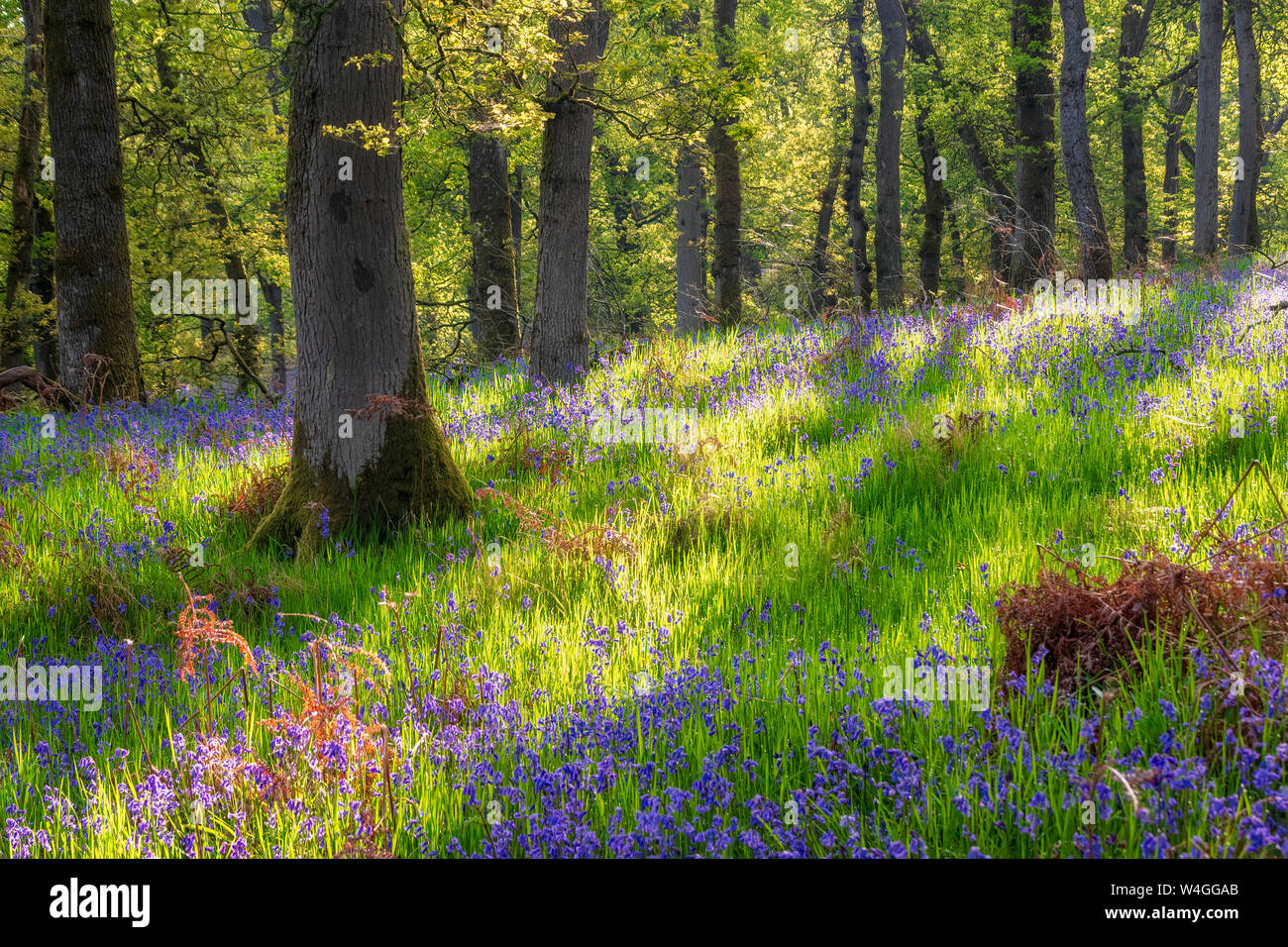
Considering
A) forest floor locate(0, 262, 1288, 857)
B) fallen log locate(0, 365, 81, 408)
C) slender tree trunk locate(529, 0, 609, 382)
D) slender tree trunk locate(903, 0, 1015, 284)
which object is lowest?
forest floor locate(0, 262, 1288, 857)

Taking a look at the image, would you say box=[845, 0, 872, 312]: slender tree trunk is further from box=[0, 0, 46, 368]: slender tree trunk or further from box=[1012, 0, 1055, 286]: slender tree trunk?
box=[0, 0, 46, 368]: slender tree trunk

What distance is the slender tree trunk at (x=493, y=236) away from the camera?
1521 centimetres

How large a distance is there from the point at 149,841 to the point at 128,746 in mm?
1020

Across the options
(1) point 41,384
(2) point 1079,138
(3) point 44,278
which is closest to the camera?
(1) point 41,384

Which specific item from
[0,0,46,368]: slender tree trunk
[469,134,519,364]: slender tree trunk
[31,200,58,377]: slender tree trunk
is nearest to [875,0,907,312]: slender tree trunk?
[469,134,519,364]: slender tree trunk

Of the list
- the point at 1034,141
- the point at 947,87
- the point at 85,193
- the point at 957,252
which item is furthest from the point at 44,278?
the point at 957,252

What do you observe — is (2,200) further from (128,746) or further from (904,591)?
(904,591)

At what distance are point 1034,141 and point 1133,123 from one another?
460 inches

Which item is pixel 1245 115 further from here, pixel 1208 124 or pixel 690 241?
pixel 690 241

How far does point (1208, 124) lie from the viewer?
16641 mm

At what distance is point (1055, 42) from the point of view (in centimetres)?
1625

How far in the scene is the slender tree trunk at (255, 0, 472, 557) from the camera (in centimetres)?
566

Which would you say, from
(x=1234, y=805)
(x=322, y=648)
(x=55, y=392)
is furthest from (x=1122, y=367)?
(x=55, y=392)

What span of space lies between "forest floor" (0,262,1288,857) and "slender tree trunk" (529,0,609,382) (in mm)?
2234
